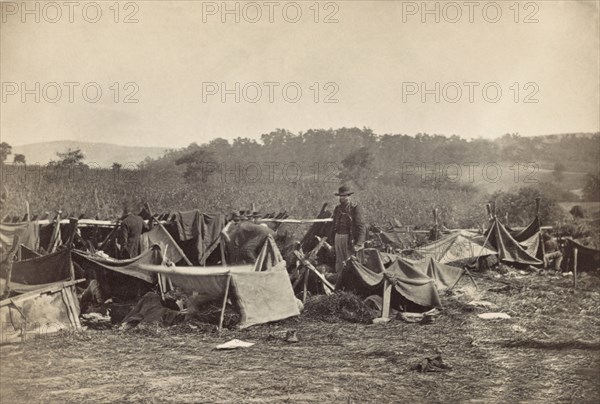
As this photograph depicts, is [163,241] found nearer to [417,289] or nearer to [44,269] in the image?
[44,269]

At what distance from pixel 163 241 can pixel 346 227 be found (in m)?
2.56

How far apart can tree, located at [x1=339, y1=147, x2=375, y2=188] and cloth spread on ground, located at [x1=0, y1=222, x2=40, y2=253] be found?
3689mm

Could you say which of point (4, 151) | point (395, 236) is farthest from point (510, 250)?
point (4, 151)

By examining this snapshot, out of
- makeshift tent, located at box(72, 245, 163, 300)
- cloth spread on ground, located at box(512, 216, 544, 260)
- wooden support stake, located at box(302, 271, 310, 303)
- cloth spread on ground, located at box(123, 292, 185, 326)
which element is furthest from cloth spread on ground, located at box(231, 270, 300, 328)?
cloth spread on ground, located at box(512, 216, 544, 260)

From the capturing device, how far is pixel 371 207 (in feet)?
22.6

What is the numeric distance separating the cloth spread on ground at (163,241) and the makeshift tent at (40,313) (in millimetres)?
1682

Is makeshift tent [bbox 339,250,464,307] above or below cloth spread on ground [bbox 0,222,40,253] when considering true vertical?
below

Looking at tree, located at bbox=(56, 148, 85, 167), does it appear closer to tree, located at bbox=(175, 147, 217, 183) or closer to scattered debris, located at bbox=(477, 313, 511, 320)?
tree, located at bbox=(175, 147, 217, 183)

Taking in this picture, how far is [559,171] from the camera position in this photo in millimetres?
5855

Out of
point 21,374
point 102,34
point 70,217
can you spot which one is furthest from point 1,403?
point 102,34

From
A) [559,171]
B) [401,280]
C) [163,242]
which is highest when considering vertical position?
[559,171]

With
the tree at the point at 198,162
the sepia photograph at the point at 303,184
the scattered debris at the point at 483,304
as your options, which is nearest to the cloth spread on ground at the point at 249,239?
the sepia photograph at the point at 303,184

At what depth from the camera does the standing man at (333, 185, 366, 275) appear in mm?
6738

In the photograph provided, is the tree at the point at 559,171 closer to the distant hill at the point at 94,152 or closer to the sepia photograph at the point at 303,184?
Answer: the sepia photograph at the point at 303,184
